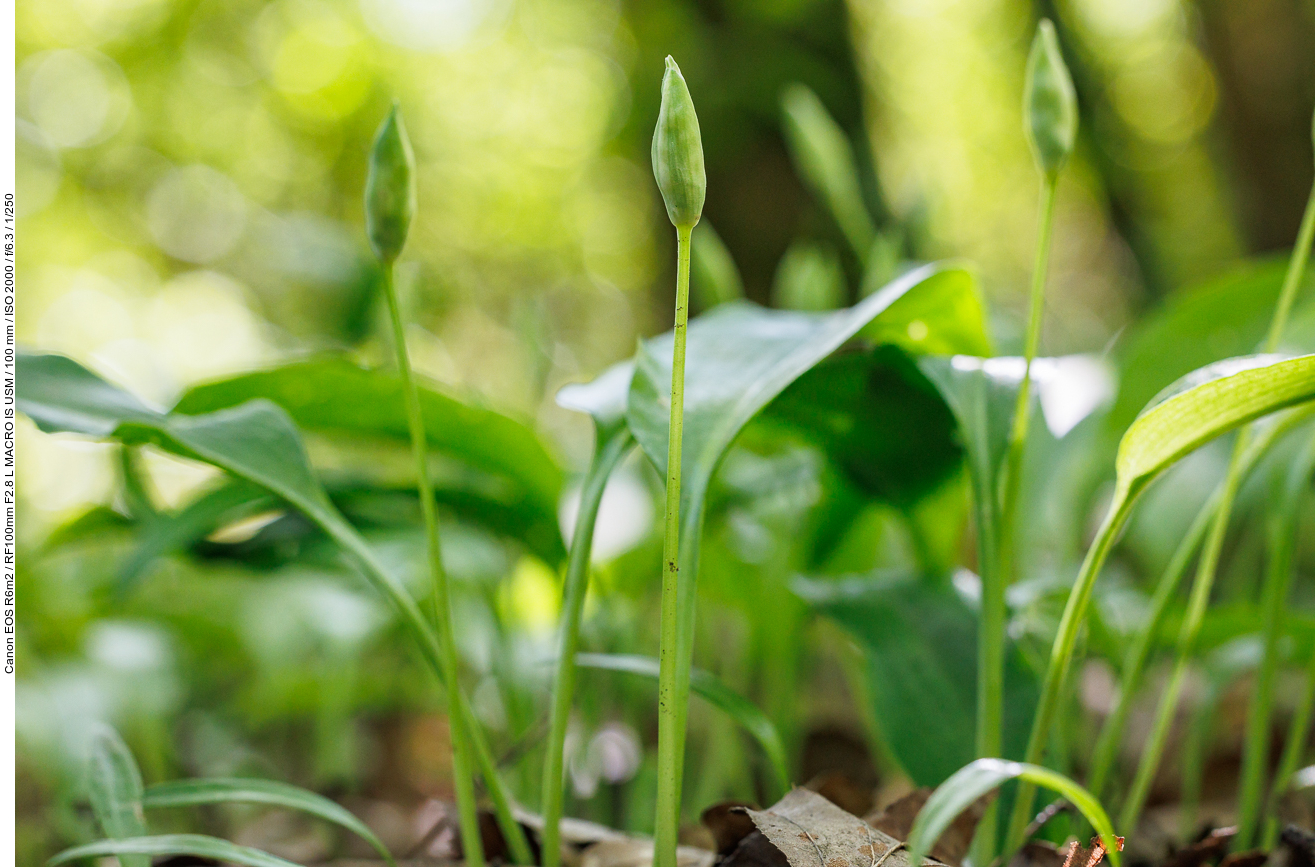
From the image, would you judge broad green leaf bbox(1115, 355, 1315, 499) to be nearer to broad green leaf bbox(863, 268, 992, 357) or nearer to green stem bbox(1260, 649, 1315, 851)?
broad green leaf bbox(863, 268, 992, 357)

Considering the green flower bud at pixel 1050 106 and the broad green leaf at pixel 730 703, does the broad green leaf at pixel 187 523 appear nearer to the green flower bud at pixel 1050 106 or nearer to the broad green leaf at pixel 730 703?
the broad green leaf at pixel 730 703

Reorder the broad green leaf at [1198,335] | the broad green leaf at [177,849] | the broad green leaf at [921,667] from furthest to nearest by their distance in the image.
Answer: the broad green leaf at [1198,335] < the broad green leaf at [921,667] < the broad green leaf at [177,849]

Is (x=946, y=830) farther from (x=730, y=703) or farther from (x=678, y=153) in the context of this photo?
(x=678, y=153)

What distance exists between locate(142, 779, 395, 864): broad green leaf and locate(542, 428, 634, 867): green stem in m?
0.07

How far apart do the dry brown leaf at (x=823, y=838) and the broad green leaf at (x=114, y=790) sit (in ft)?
0.82

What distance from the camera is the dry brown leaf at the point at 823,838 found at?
1.01 feet

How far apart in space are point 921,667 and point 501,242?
19.8 feet

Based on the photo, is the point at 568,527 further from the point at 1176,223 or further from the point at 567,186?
the point at 567,186

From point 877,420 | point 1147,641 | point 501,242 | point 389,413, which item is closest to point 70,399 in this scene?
point 389,413

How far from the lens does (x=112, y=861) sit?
517mm

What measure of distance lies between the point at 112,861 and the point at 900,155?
4.15 metres

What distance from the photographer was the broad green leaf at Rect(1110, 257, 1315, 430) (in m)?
0.63

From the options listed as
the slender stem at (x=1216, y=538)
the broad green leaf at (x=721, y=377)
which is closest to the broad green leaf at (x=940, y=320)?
the broad green leaf at (x=721, y=377)

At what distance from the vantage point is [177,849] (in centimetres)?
33
